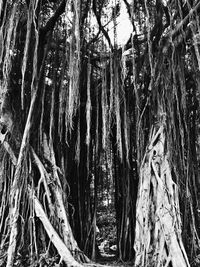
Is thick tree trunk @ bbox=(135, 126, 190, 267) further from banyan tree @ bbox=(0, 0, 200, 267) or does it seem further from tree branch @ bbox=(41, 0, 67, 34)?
tree branch @ bbox=(41, 0, 67, 34)

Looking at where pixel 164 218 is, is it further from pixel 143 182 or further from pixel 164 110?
pixel 164 110

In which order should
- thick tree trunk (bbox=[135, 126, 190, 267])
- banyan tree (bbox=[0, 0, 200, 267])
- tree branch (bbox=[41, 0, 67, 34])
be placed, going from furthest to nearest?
tree branch (bbox=[41, 0, 67, 34]), banyan tree (bbox=[0, 0, 200, 267]), thick tree trunk (bbox=[135, 126, 190, 267])

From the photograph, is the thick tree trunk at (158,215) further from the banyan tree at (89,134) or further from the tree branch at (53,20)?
the tree branch at (53,20)

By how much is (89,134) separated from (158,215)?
0.85m

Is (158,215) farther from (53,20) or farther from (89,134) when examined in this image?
(53,20)

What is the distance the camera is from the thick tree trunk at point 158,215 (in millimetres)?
1679

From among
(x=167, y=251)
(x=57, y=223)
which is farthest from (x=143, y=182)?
(x=57, y=223)

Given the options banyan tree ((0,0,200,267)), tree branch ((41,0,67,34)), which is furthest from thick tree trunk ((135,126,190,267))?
tree branch ((41,0,67,34))

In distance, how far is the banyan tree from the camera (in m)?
1.85

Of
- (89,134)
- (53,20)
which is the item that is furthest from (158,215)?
(53,20)

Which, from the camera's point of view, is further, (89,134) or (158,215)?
(89,134)

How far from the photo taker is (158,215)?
Answer: 5.93ft

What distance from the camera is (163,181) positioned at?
192cm

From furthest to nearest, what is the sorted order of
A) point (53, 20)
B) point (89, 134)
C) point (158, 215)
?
point (89, 134), point (53, 20), point (158, 215)
